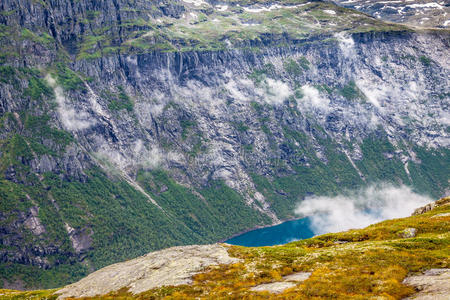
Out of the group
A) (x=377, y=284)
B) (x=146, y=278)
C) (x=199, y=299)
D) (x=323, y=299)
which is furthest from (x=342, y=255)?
(x=146, y=278)

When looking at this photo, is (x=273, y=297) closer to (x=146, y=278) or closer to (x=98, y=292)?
(x=146, y=278)

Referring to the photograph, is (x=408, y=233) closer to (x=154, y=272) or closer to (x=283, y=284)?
(x=283, y=284)

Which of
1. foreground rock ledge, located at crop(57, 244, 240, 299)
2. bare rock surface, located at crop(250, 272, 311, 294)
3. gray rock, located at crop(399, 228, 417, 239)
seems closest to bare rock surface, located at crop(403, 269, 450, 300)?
bare rock surface, located at crop(250, 272, 311, 294)

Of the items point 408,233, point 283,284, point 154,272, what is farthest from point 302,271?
point 408,233

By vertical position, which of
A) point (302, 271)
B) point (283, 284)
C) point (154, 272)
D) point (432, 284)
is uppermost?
point (432, 284)

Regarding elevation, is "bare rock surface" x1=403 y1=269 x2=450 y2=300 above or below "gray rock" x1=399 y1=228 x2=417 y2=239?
above

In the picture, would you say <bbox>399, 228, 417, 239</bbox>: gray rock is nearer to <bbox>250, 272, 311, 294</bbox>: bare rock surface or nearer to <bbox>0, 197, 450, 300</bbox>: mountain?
<bbox>0, 197, 450, 300</bbox>: mountain

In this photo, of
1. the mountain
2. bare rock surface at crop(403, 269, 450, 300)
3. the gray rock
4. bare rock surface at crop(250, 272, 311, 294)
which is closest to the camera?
bare rock surface at crop(403, 269, 450, 300)
